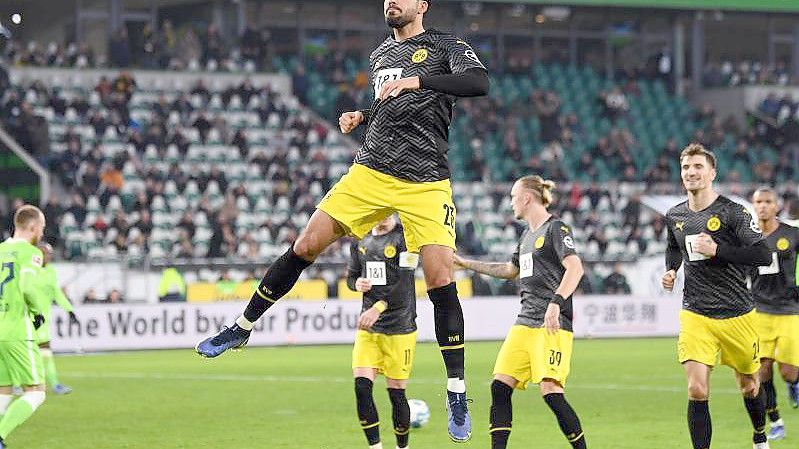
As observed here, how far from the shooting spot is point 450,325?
29.6ft

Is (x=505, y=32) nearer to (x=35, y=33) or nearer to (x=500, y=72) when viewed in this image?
(x=500, y=72)

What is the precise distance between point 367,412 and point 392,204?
338cm

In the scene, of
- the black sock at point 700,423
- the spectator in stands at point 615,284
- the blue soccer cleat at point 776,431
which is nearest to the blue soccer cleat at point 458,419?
the black sock at point 700,423

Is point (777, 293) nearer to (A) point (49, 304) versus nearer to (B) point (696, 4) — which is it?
(A) point (49, 304)

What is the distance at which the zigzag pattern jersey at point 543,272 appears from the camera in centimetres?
1106

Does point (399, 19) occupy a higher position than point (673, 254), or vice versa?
point (399, 19)

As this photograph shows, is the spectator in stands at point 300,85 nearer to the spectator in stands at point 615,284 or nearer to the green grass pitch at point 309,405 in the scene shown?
the spectator in stands at point 615,284

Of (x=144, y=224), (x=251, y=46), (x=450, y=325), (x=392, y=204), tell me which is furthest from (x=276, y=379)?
(x=251, y=46)

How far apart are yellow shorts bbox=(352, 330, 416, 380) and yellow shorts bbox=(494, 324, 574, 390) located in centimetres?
130

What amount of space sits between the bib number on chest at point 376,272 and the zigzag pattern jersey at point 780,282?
175 inches

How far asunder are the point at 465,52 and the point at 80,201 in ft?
77.8

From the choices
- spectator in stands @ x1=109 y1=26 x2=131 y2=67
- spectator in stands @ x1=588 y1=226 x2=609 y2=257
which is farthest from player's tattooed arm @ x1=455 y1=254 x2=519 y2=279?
spectator in stands @ x1=109 y1=26 x2=131 y2=67

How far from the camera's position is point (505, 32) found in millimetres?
47062

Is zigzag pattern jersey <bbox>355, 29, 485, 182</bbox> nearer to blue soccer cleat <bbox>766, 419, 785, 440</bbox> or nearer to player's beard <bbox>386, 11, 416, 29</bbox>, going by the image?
player's beard <bbox>386, 11, 416, 29</bbox>
